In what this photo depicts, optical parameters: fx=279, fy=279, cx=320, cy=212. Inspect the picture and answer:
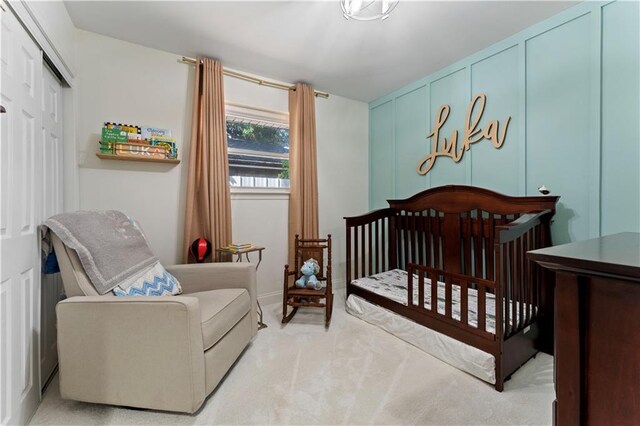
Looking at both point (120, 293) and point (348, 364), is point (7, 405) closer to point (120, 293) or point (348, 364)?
point (120, 293)

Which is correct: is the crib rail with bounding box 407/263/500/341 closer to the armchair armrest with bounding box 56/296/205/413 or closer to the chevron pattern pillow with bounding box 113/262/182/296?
the armchair armrest with bounding box 56/296/205/413

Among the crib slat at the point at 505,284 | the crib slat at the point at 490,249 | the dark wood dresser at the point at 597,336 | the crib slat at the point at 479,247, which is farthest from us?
the crib slat at the point at 479,247

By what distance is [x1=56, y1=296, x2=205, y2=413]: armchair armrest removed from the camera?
51.6 inches

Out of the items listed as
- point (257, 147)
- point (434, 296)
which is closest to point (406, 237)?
point (434, 296)

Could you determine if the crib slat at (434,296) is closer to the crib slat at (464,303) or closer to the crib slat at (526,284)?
the crib slat at (464,303)

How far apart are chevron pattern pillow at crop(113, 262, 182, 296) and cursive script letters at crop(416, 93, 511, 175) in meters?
2.46

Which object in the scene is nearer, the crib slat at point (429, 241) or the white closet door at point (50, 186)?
the white closet door at point (50, 186)

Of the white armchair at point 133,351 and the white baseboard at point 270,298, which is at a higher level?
the white armchair at point 133,351

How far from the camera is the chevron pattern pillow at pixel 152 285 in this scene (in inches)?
60.1

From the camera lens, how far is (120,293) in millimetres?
1489

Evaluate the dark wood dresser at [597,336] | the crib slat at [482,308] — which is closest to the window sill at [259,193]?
the crib slat at [482,308]

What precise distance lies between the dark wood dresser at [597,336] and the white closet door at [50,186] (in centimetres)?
227

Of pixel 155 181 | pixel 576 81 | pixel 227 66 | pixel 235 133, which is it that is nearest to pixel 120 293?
pixel 155 181

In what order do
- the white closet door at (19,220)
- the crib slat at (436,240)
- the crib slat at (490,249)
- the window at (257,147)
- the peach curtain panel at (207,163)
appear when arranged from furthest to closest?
1. the window at (257,147)
2. the crib slat at (436,240)
3. the peach curtain panel at (207,163)
4. the crib slat at (490,249)
5. the white closet door at (19,220)
